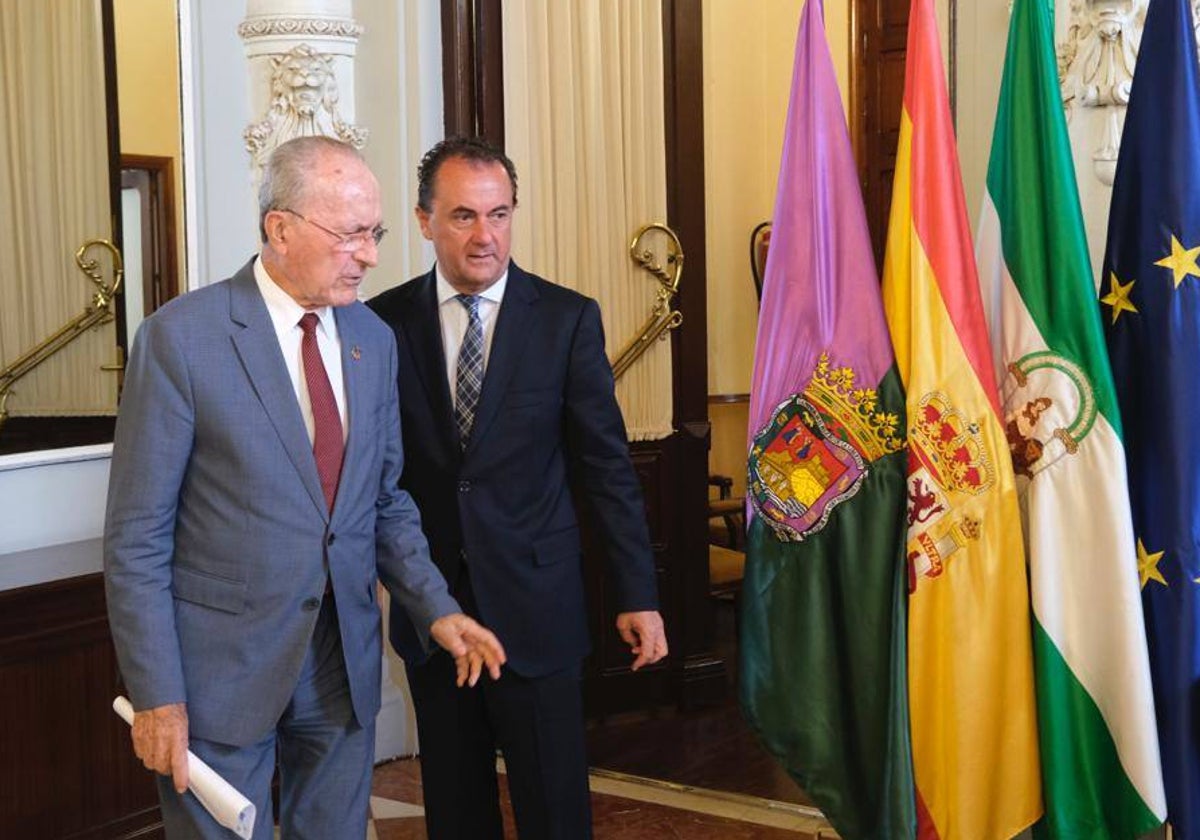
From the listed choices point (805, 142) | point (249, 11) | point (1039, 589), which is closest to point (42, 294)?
point (249, 11)

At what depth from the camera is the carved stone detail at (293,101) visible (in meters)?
3.63

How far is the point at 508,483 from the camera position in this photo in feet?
8.35

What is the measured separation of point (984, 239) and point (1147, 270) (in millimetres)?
346

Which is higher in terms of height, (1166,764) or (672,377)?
(672,377)

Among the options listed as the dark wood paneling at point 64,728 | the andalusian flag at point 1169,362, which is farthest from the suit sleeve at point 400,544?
the andalusian flag at point 1169,362

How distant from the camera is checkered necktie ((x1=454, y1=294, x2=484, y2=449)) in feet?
8.43

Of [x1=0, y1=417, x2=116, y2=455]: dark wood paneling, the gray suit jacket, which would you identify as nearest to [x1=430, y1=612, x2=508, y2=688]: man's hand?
the gray suit jacket

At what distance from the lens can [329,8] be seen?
12.2 ft

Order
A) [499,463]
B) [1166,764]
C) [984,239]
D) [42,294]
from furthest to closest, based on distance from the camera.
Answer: [42,294] → [984,239] → [1166,764] → [499,463]

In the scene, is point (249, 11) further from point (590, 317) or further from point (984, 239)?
point (984, 239)

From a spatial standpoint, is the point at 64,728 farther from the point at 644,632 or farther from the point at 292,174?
the point at 292,174

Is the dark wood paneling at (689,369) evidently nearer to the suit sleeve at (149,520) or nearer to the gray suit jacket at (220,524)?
the gray suit jacket at (220,524)

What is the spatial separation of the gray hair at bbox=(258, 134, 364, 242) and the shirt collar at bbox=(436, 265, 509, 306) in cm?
53

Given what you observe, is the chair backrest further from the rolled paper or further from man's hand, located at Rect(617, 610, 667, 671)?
the rolled paper
